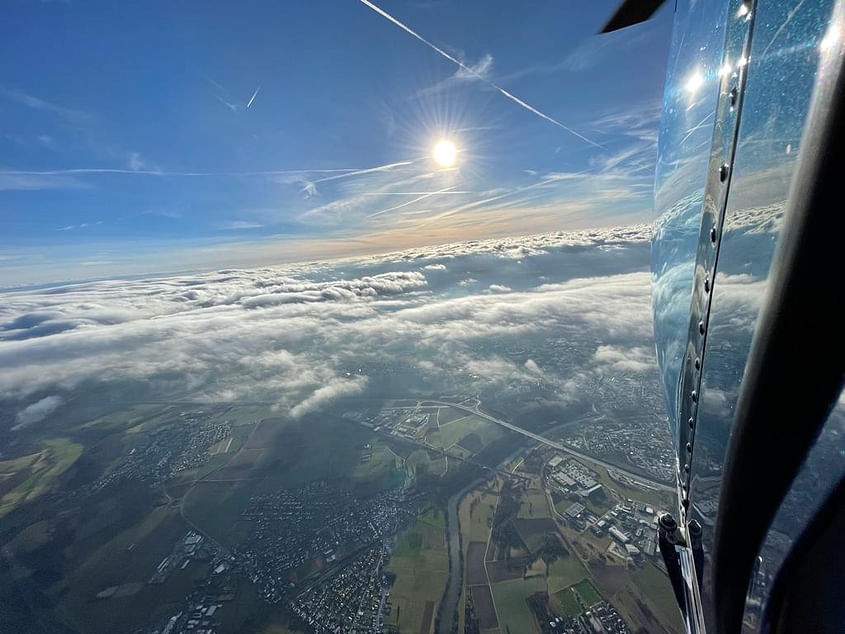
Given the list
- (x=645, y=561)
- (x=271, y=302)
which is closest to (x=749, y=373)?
(x=645, y=561)

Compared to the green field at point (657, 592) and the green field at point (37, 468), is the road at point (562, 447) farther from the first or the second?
the green field at point (37, 468)

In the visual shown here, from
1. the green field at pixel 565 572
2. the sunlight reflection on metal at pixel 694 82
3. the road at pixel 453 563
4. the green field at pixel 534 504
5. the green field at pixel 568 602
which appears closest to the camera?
the sunlight reflection on metal at pixel 694 82

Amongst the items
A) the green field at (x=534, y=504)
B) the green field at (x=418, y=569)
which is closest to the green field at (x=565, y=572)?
the green field at (x=534, y=504)

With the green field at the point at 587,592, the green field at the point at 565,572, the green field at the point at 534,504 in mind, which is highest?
the green field at the point at 587,592

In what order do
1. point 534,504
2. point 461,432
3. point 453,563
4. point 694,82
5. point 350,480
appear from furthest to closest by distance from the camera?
point 461,432 → point 350,480 → point 534,504 → point 453,563 → point 694,82

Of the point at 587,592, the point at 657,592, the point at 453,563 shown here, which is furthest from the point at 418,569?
the point at 657,592

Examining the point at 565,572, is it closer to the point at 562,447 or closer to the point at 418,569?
the point at 418,569

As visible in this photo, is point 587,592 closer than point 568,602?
No

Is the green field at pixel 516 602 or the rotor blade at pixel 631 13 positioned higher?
the rotor blade at pixel 631 13
